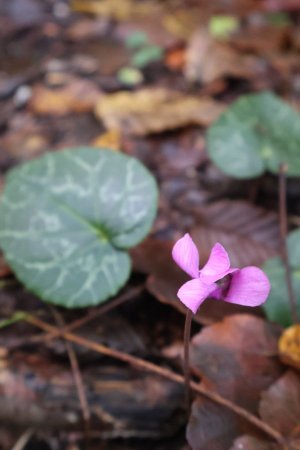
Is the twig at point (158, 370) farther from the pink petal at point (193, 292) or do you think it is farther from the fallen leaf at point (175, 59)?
the fallen leaf at point (175, 59)

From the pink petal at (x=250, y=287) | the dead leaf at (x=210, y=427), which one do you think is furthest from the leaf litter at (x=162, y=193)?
the pink petal at (x=250, y=287)

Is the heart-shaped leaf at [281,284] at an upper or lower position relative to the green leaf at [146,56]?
upper

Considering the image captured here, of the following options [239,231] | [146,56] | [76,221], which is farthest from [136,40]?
[76,221]

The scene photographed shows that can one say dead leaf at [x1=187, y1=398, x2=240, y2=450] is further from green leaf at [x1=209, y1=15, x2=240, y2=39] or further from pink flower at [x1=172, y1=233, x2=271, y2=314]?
green leaf at [x1=209, y1=15, x2=240, y2=39]

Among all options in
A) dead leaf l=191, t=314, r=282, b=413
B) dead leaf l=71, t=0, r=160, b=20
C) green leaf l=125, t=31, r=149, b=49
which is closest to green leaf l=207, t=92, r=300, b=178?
dead leaf l=191, t=314, r=282, b=413

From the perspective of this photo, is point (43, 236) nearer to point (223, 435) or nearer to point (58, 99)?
point (223, 435)

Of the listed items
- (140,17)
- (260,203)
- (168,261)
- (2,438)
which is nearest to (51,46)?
(140,17)
